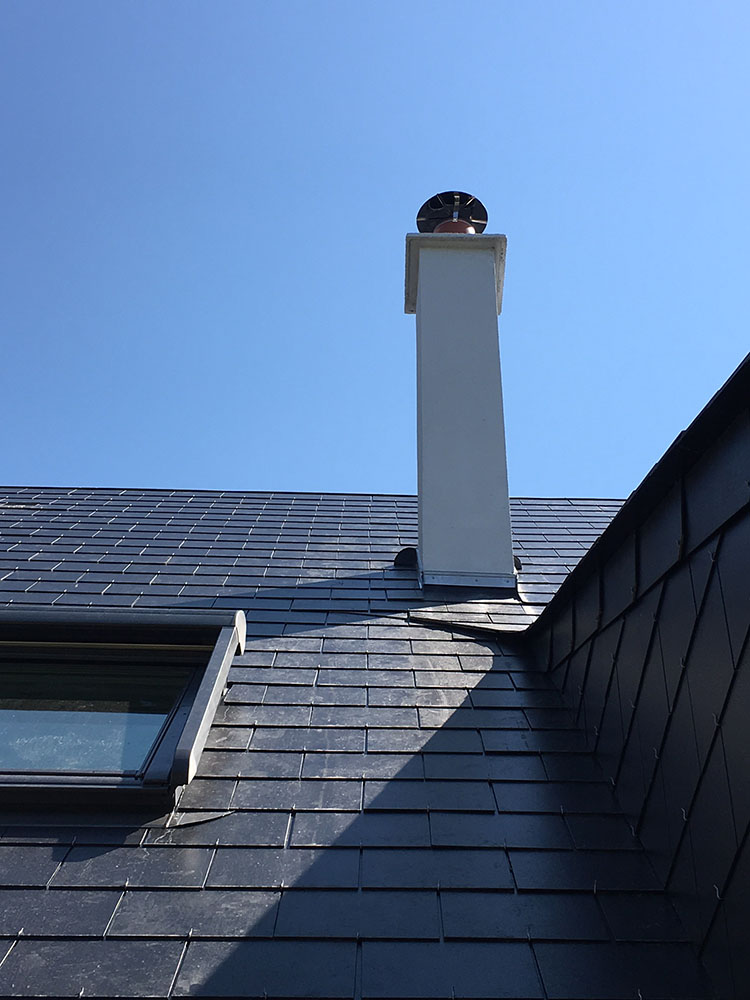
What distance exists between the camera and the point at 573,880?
7.27 ft

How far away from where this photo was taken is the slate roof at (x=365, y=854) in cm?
188

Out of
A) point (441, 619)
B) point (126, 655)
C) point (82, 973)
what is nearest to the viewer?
point (82, 973)

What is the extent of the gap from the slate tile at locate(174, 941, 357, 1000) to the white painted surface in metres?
2.84

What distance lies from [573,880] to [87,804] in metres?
1.41

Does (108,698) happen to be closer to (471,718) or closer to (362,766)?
(362,766)

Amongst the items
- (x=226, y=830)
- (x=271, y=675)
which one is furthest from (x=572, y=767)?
(x=271, y=675)

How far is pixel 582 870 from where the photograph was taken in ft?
7.41

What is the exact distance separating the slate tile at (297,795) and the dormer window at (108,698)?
19 cm

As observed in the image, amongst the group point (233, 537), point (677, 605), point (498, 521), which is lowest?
point (233, 537)

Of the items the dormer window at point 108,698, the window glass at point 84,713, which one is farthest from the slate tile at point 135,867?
the window glass at point 84,713

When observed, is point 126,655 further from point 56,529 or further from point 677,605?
point 56,529

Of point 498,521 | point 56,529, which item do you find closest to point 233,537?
point 56,529

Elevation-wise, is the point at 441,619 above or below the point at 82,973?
below

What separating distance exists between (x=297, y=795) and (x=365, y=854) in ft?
1.19
